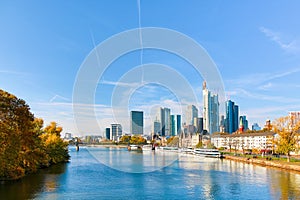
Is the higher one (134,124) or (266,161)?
(134,124)

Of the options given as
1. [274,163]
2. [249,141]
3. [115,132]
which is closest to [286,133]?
[274,163]

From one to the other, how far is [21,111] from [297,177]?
67.0ft

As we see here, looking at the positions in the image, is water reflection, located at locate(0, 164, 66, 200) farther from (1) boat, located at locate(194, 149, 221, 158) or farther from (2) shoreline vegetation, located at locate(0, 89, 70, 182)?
(1) boat, located at locate(194, 149, 221, 158)

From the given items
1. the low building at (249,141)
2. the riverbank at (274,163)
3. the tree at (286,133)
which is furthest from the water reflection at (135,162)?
the low building at (249,141)

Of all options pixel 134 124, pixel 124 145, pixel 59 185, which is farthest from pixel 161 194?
pixel 124 145

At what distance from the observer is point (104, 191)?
57.1 feet

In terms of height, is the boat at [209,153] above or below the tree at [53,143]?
below

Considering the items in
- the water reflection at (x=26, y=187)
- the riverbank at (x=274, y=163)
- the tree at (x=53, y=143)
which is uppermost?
the tree at (x=53, y=143)

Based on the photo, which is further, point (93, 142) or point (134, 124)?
point (93, 142)

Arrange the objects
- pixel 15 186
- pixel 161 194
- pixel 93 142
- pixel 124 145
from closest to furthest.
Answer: pixel 161 194
pixel 15 186
pixel 124 145
pixel 93 142

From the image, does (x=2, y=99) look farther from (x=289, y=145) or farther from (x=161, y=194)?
(x=289, y=145)

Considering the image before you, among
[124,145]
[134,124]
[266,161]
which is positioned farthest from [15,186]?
[124,145]

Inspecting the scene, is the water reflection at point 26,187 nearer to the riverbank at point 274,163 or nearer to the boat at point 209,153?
the riverbank at point 274,163

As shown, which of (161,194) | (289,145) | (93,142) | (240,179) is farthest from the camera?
(93,142)
